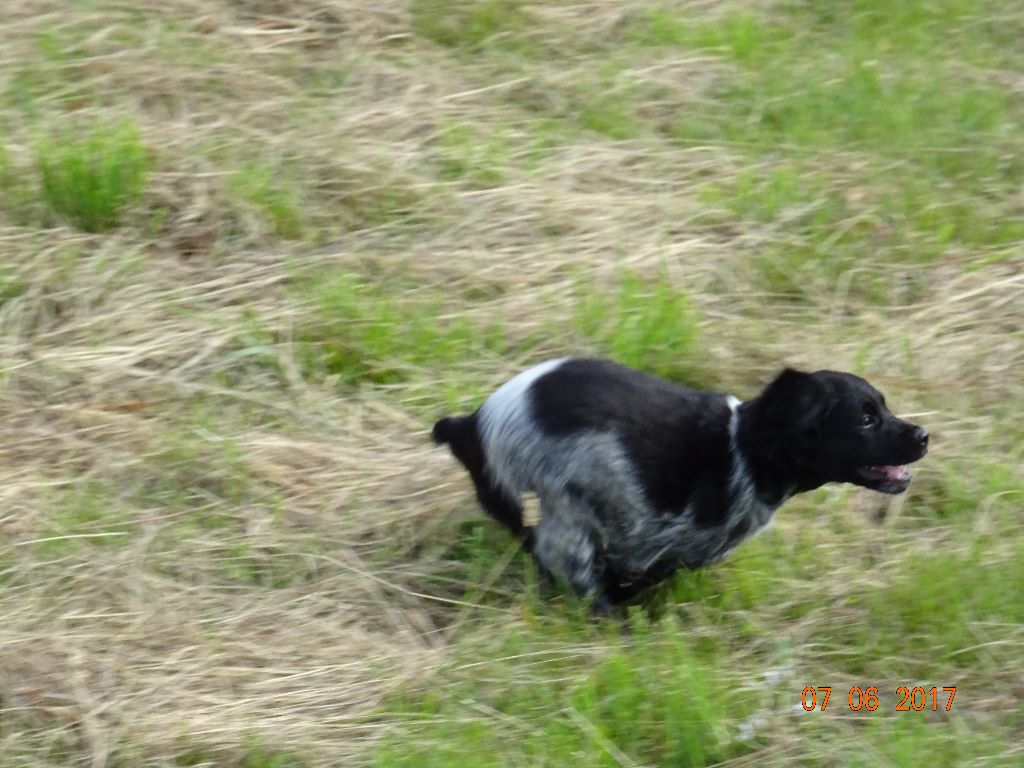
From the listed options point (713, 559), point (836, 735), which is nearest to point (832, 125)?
point (713, 559)

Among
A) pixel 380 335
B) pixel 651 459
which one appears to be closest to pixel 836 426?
pixel 651 459

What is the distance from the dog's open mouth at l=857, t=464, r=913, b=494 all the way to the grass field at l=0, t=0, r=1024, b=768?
27cm

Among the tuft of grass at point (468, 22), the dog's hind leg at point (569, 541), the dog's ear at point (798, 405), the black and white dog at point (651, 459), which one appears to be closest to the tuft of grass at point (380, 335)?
the black and white dog at point (651, 459)

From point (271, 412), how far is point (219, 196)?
56.8 inches

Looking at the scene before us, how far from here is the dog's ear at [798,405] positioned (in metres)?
5.05

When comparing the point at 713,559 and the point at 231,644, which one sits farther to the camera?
the point at 713,559

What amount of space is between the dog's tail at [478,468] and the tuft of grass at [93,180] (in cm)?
238

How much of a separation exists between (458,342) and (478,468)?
1312 mm

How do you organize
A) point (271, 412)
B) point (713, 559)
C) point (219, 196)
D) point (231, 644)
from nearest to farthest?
point (231, 644), point (713, 559), point (271, 412), point (219, 196)

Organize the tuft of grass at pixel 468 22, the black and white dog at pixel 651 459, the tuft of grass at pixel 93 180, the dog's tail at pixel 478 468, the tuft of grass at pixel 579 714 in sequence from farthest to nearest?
the tuft of grass at pixel 468 22 < the tuft of grass at pixel 93 180 < the dog's tail at pixel 478 468 < the black and white dog at pixel 651 459 < the tuft of grass at pixel 579 714

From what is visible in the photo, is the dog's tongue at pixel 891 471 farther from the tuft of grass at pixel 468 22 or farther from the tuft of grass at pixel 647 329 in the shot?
the tuft of grass at pixel 468 22

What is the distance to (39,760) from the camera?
4.36 meters

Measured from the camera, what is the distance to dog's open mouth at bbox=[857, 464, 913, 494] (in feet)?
16.9

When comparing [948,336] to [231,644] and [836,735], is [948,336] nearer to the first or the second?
[836,735]
